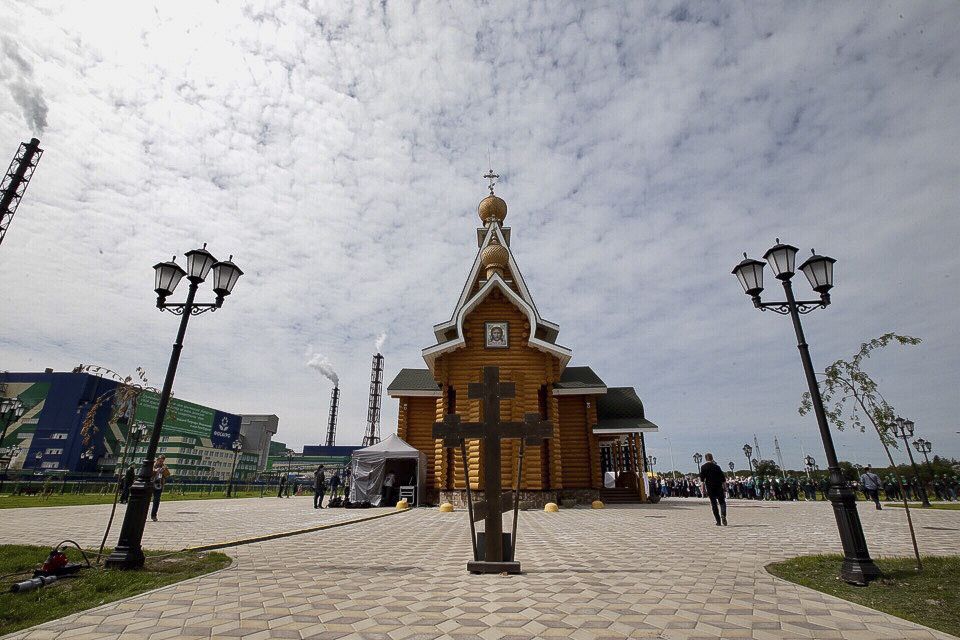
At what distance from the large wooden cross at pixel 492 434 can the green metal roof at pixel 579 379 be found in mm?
15798

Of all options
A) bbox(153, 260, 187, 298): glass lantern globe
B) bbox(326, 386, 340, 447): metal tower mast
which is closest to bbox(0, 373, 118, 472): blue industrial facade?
bbox(326, 386, 340, 447): metal tower mast

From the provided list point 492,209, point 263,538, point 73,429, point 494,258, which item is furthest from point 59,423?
point 263,538

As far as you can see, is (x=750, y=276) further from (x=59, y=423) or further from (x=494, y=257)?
(x=59, y=423)

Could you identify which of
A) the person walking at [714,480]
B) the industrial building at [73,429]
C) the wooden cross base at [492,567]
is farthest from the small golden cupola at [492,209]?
the industrial building at [73,429]

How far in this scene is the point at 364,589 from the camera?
5.05 metres

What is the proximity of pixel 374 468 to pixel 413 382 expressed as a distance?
4583 millimetres

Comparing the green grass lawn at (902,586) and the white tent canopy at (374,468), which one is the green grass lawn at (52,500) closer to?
the white tent canopy at (374,468)

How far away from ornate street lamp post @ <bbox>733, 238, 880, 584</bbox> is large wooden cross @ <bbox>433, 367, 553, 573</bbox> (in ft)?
13.2

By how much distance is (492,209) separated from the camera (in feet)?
89.6

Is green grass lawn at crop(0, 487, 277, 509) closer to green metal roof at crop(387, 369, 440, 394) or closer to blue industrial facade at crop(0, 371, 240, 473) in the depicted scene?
green metal roof at crop(387, 369, 440, 394)

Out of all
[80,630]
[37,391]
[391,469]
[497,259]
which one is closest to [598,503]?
[391,469]

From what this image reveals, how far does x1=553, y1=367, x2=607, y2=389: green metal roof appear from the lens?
2219 centimetres

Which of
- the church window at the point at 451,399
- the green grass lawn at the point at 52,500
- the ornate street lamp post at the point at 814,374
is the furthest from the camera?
the church window at the point at 451,399

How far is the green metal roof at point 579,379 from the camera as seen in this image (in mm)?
22188
